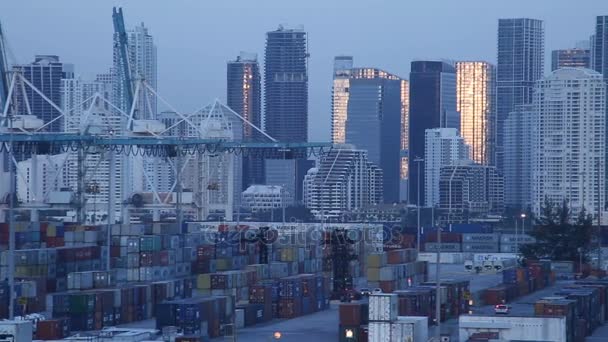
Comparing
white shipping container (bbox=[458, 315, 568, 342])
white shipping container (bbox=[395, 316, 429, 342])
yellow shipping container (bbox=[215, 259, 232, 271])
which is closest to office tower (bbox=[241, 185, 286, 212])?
yellow shipping container (bbox=[215, 259, 232, 271])

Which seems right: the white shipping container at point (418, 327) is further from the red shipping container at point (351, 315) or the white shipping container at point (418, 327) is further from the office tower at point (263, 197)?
the office tower at point (263, 197)

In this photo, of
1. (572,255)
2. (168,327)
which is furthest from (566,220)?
(168,327)

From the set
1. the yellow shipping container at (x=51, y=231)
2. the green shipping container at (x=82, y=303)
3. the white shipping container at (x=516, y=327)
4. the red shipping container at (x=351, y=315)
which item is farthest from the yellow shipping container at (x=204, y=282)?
the yellow shipping container at (x=51, y=231)

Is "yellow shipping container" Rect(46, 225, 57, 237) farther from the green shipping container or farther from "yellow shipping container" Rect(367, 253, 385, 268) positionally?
the green shipping container

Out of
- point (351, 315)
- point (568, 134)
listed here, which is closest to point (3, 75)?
point (351, 315)

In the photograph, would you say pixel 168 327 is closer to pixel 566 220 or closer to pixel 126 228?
pixel 126 228
